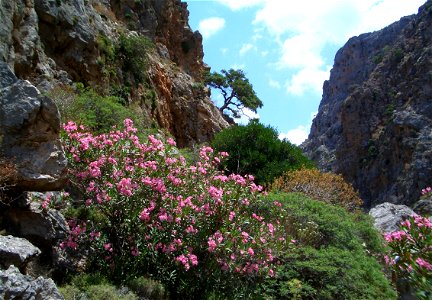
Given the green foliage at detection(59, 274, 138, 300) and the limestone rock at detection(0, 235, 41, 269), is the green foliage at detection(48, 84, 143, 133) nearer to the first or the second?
the green foliage at detection(59, 274, 138, 300)

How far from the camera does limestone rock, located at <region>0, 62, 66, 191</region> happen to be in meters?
5.95

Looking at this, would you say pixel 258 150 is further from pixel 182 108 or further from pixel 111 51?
pixel 182 108

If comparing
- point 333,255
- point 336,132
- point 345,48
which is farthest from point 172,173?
point 345,48

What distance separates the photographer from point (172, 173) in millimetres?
7055

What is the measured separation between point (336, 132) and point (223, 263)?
3202 inches

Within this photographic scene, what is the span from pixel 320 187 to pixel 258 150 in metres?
6.98

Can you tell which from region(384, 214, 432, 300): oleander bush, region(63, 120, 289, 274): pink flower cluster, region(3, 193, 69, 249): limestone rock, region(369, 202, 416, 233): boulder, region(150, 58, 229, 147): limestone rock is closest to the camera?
region(384, 214, 432, 300): oleander bush

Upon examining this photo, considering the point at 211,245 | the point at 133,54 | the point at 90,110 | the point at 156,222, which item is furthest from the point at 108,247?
the point at 133,54

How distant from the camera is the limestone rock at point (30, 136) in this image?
5.95m

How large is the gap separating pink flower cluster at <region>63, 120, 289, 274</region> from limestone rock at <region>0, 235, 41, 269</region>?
1078 millimetres

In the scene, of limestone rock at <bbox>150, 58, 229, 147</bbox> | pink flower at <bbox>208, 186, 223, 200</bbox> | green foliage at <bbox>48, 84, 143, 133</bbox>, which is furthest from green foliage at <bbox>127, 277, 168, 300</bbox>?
limestone rock at <bbox>150, 58, 229, 147</bbox>

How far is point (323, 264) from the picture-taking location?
27.5 ft

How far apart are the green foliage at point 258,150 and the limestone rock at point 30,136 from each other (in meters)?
14.2

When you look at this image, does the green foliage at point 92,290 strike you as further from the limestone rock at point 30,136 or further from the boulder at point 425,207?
the boulder at point 425,207
